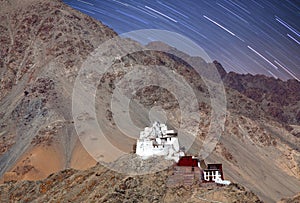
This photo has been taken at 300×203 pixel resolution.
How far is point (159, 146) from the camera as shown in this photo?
70625mm

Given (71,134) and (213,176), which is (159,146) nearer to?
(213,176)

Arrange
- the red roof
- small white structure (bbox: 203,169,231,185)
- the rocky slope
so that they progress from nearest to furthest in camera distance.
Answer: the rocky slope → the red roof → small white structure (bbox: 203,169,231,185)

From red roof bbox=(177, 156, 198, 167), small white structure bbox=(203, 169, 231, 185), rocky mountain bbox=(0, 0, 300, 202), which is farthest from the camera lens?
rocky mountain bbox=(0, 0, 300, 202)

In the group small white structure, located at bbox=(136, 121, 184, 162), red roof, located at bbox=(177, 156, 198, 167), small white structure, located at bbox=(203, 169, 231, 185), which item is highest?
small white structure, located at bbox=(136, 121, 184, 162)

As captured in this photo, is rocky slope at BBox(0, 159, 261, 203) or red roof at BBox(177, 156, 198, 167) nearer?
rocky slope at BBox(0, 159, 261, 203)

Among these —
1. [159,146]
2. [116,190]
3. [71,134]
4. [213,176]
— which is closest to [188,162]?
[213,176]

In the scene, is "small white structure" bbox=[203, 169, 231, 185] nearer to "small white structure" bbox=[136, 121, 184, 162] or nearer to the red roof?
the red roof

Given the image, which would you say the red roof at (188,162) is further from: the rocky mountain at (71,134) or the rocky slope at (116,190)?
the rocky mountain at (71,134)

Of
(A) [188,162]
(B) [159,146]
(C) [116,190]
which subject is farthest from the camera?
(B) [159,146]

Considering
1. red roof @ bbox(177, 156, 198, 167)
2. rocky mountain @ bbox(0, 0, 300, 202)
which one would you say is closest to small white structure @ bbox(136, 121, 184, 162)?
red roof @ bbox(177, 156, 198, 167)

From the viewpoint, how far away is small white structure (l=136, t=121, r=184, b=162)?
69188 millimetres

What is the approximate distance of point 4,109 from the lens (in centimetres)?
16338

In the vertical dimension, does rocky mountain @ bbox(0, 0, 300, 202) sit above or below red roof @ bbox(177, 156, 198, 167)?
above

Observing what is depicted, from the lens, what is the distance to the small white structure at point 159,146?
69.2m
